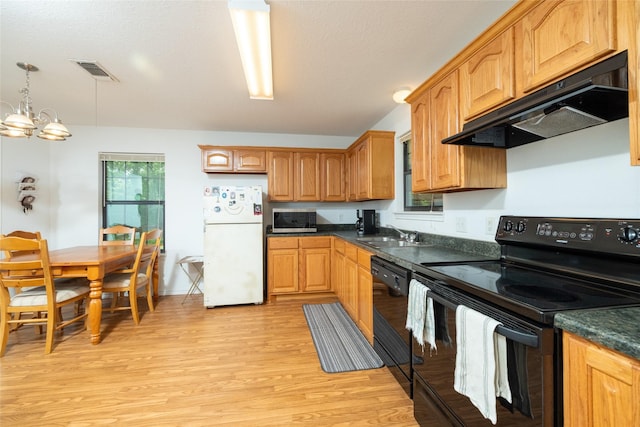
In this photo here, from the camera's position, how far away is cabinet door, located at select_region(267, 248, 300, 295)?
3594mm

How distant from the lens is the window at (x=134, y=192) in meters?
3.98

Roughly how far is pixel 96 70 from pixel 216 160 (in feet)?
5.37

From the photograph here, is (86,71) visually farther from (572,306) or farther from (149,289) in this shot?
(572,306)

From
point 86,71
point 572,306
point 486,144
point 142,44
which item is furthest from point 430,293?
point 86,71

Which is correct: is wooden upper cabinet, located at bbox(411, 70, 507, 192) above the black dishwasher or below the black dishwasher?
above

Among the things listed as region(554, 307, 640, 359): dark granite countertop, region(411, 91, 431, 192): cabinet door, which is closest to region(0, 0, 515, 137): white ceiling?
region(411, 91, 431, 192): cabinet door

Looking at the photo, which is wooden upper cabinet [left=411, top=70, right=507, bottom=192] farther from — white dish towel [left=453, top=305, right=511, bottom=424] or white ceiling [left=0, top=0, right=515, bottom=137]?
white dish towel [left=453, top=305, right=511, bottom=424]

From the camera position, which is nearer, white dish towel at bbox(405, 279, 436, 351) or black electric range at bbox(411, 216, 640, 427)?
black electric range at bbox(411, 216, 640, 427)

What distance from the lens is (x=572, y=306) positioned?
0.83 meters

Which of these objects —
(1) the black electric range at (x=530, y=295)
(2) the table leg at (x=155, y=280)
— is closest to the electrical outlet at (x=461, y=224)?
(1) the black electric range at (x=530, y=295)

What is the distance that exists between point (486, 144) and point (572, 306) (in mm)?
1097

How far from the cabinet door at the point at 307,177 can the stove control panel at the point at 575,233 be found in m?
2.76

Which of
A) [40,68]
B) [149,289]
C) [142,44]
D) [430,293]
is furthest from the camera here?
[149,289]

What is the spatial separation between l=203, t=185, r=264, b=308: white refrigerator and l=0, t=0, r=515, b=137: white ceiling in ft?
3.57
